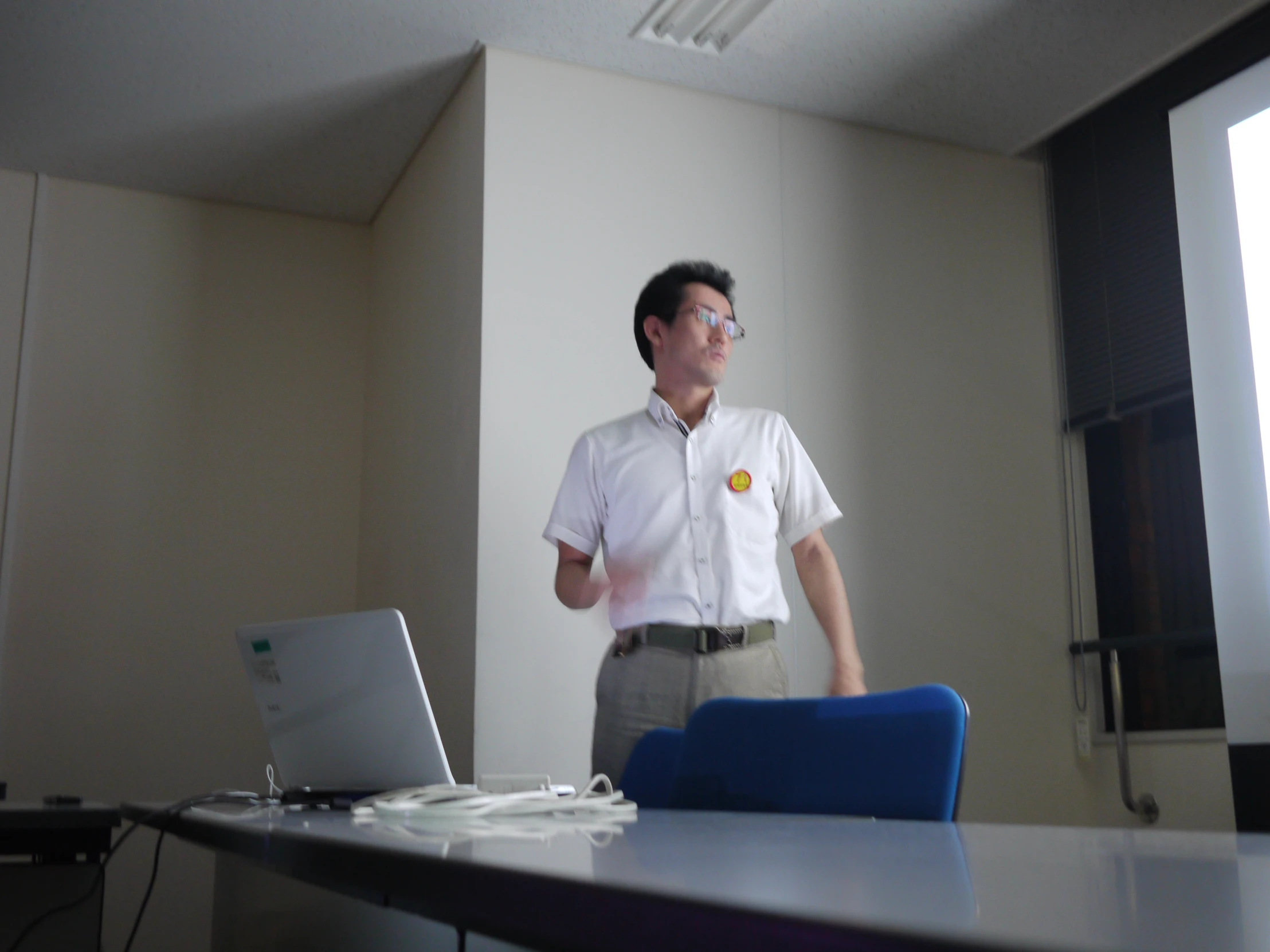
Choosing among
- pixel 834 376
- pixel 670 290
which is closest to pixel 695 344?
pixel 670 290

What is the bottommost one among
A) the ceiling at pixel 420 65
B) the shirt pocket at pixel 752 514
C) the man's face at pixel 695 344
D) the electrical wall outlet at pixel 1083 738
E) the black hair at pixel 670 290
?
the electrical wall outlet at pixel 1083 738

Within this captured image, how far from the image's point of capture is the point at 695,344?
2982mm

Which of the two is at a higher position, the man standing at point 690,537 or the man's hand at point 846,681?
the man standing at point 690,537

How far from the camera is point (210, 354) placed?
448cm

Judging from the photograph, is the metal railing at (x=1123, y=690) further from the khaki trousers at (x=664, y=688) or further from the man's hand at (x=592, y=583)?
the man's hand at (x=592, y=583)

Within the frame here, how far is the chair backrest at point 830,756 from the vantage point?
1418mm

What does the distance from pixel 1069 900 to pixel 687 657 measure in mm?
2179

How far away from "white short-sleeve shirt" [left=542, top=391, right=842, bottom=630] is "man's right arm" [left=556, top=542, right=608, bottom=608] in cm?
5

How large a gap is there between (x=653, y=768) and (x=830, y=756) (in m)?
0.54

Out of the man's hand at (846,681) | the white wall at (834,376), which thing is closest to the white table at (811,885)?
the man's hand at (846,681)

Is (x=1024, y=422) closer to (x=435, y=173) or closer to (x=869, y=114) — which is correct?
(x=869, y=114)

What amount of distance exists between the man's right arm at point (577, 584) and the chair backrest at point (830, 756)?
3.53 feet

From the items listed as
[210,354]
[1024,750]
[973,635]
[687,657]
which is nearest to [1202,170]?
[973,635]

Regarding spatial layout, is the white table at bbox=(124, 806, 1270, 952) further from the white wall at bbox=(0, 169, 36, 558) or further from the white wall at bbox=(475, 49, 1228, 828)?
the white wall at bbox=(0, 169, 36, 558)
